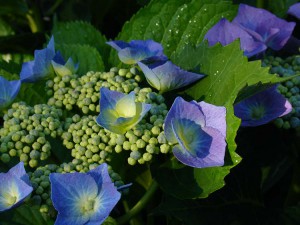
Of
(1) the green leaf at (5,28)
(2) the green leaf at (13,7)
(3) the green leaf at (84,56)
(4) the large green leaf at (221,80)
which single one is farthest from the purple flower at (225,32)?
(1) the green leaf at (5,28)

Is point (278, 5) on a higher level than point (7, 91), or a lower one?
lower

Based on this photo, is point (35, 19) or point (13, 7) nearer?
point (13, 7)

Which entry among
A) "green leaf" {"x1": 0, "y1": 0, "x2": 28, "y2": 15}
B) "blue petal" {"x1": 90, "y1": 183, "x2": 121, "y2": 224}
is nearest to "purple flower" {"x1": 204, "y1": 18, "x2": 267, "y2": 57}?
"blue petal" {"x1": 90, "y1": 183, "x2": 121, "y2": 224}

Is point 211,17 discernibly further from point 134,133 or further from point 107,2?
point 107,2

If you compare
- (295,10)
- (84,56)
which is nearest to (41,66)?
(84,56)

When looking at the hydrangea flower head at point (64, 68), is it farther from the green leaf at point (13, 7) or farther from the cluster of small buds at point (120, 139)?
the green leaf at point (13, 7)

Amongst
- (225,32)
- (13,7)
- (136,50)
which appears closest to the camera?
(136,50)

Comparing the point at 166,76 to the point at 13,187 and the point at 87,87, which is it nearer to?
the point at 87,87

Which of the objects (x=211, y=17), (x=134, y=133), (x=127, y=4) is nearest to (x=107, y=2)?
(x=127, y=4)

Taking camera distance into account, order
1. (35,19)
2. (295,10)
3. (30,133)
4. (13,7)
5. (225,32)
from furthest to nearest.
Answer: (35,19) → (13,7) → (295,10) → (225,32) → (30,133)
